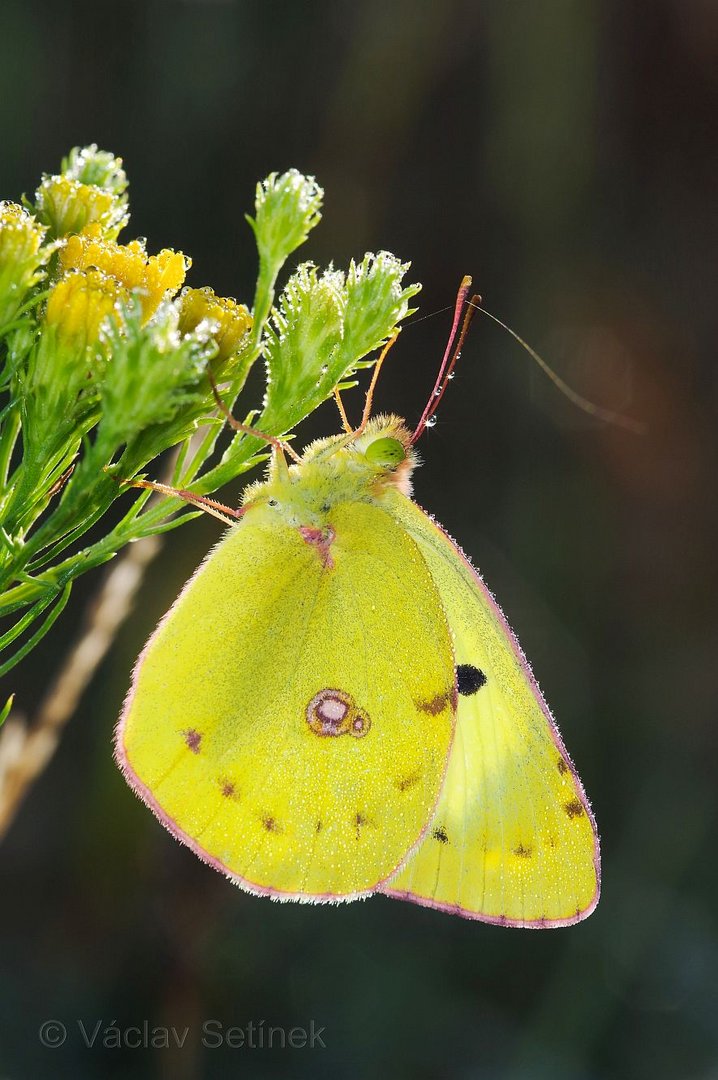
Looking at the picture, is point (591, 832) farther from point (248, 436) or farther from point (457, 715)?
point (248, 436)

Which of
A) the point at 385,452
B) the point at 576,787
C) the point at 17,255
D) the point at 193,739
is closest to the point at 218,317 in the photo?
the point at 17,255

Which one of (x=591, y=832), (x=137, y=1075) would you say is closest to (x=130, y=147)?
(x=591, y=832)

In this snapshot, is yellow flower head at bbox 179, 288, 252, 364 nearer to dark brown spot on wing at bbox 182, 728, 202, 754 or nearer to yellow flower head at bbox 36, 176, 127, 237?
yellow flower head at bbox 36, 176, 127, 237

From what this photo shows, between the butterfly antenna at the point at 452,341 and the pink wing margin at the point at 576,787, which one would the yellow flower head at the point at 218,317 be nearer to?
the butterfly antenna at the point at 452,341

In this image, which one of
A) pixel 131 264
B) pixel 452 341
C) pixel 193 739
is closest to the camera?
pixel 131 264

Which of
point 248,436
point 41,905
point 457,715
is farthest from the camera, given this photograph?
point 41,905

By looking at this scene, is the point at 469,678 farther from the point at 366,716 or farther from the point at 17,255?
the point at 17,255
